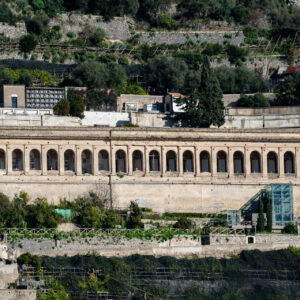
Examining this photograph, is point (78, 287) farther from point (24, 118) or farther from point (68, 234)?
point (24, 118)

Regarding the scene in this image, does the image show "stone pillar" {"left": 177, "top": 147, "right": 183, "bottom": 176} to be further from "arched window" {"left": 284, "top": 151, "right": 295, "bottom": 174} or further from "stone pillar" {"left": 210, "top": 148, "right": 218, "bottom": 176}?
"arched window" {"left": 284, "top": 151, "right": 295, "bottom": 174}

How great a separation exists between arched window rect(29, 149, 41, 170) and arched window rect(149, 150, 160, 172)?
6682 millimetres

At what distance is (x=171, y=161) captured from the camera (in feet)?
267

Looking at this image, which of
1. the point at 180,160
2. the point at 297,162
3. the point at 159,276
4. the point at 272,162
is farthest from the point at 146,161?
the point at 159,276

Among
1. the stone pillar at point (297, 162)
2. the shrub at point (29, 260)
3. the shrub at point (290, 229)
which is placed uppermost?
the stone pillar at point (297, 162)

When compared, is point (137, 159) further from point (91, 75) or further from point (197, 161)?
point (91, 75)

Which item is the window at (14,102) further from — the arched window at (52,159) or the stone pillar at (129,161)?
the stone pillar at (129,161)

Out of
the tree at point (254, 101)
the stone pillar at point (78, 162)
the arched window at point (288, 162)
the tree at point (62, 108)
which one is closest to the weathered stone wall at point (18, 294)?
the stone pillar at point (78, 162)

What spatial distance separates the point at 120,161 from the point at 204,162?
5.08 meters

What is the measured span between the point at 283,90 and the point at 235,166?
17976 mm

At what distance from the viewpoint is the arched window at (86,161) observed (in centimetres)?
7931

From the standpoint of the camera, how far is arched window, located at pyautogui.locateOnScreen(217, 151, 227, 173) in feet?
269

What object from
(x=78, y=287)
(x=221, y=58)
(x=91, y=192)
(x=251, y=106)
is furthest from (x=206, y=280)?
(x=221, y=58)

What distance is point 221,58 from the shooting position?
105 meters
